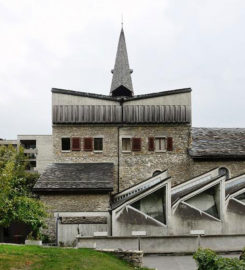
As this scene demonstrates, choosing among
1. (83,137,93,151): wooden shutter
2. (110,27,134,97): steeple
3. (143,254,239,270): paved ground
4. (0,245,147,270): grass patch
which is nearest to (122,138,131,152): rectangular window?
(83,137,93,151): wooden shutter

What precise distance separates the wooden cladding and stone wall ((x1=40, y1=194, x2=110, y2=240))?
749cm

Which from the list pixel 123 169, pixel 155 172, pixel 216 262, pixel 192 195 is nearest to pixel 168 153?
pixel 155 172

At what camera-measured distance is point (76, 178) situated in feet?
94.6

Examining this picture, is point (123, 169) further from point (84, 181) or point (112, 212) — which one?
point (112, 212)

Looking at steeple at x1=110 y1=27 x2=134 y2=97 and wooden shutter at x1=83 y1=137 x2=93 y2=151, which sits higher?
steeple at x1=110 y1=27 x2=134 y2=97

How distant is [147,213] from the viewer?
2578cm

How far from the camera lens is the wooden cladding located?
108 feet

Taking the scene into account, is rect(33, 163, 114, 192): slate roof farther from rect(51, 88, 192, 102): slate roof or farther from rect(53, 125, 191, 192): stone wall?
rect(51, 88, 192, 102): slate roof

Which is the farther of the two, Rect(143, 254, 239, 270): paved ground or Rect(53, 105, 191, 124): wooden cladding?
Rect(53, 105, 191, 124): wooden cladding

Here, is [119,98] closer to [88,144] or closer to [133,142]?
[133,142]

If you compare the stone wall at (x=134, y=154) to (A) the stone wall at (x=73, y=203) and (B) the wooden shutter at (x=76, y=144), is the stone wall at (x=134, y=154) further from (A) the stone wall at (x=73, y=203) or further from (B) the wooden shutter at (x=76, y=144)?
(A) the stone wall at (x=73, y=203)

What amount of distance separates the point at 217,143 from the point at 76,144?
39.1ft

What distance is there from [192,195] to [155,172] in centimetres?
739

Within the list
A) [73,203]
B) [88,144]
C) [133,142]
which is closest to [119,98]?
[133,142]
